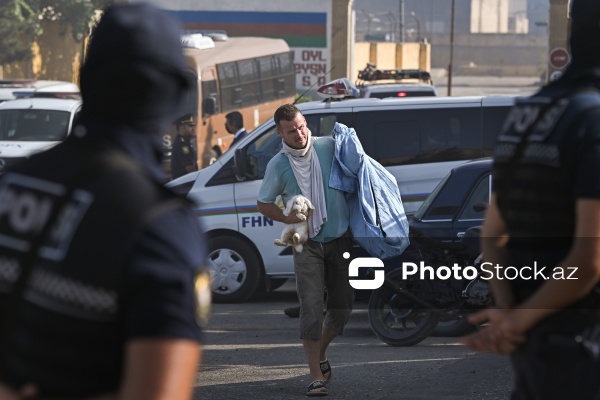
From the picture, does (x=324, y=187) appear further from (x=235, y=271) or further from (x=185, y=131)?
(x=185, y=131)

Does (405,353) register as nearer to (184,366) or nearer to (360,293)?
(360,293)

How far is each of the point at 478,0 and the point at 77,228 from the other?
4588 inches

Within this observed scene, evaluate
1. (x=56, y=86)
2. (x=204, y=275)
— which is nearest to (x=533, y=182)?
(x=204, y=275)

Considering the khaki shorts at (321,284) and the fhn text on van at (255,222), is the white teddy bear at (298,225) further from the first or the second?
the fhn text on van at (255,222)

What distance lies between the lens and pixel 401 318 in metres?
9.76

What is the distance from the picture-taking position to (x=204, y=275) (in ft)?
7.60

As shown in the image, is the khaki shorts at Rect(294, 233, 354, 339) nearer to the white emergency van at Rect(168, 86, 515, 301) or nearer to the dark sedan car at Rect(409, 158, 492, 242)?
the dark sedan car at Rect(409, 158, 492, 242)

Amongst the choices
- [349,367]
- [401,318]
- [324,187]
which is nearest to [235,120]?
[401,318]

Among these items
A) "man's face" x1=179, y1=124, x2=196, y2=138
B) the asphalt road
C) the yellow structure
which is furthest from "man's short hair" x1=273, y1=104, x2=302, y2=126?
the yellow structure

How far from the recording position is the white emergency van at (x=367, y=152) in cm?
1236

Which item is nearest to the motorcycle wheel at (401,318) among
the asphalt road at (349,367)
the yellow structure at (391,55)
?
the asphalt road at (349,367)

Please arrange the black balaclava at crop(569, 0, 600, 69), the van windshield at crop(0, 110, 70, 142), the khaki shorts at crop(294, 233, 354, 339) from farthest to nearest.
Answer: the van windshield at crop(0, 110, 70, 142)
the khaki shorts at crop(294, 233, 354, 339)
the black balaclava at crop(569, 0, 600, 69)

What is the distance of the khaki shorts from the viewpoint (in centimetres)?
742

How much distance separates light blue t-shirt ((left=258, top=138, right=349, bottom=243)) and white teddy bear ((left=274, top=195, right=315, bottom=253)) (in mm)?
126
